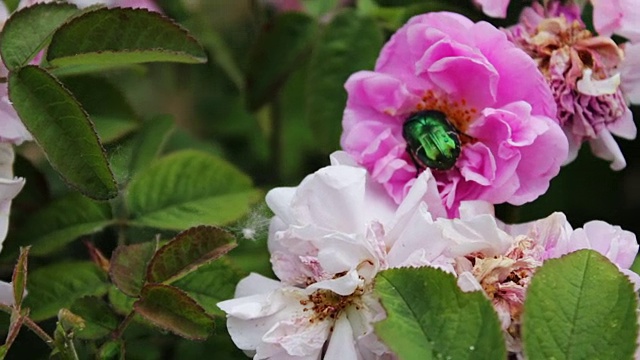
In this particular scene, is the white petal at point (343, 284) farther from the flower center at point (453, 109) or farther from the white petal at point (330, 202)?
the flower center at point (453, 109)

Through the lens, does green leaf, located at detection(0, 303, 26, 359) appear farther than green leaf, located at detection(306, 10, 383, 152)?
No

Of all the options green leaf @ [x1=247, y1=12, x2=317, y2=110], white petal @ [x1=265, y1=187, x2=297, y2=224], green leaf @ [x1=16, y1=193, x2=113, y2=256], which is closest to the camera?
white petal @ [x1=265, y1=187, x2=297, y2=224]

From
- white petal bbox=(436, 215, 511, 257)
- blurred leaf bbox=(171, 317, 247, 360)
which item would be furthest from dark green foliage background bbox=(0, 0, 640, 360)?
white petal bbox=(436, 215, 511, 257)

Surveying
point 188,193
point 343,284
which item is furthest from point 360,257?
point 188,193

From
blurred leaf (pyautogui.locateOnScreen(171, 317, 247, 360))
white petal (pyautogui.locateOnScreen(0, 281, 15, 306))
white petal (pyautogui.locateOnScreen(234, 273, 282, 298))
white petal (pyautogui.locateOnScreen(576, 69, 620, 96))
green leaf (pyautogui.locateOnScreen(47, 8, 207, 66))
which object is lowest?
blurred leaf (pyautogui.locateOnScreen(171, 317, 247, 360))

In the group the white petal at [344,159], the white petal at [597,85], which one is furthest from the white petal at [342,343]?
the white petal at [597,85]

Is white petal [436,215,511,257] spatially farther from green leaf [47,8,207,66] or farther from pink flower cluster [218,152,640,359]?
green leaf [47,8,207,66]

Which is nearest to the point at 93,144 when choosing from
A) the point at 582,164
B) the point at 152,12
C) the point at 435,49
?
the point at 152,12
